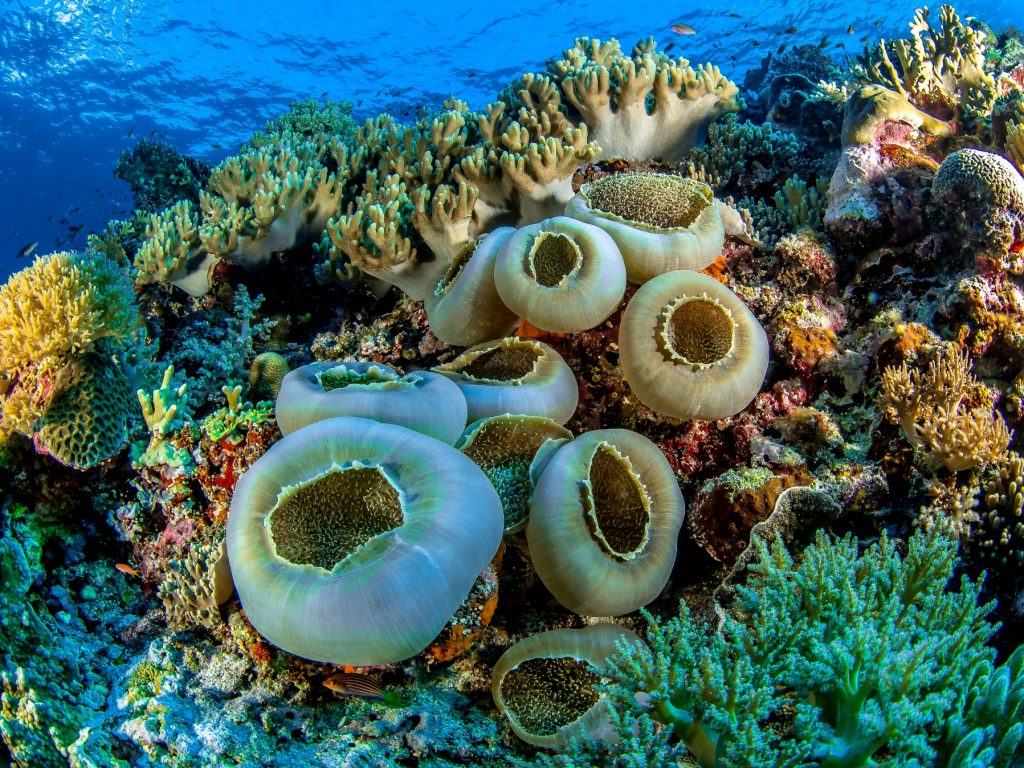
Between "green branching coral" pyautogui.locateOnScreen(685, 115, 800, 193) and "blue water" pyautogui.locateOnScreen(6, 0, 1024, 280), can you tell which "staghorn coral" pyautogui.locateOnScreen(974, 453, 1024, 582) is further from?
"blue water" pyautogui.locateOnScreen(6, 0, 1024, 280)

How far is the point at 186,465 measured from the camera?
3395mm

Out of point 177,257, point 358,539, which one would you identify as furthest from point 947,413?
point 177,257

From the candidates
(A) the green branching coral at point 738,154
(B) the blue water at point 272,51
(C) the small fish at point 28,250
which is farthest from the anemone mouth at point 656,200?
(B) the blue water at point 272,51

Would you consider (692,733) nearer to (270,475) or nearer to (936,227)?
(270,475)

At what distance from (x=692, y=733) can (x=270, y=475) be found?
1.95 metres

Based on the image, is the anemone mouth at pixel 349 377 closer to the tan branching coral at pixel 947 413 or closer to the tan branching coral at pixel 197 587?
the tan branching coral at pixel 197 587

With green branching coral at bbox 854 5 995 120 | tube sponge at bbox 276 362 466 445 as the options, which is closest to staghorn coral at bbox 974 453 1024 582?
tube sponge at bbox 276 362 466 445

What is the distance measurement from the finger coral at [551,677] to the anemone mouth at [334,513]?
1.04m

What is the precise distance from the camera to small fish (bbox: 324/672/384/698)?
2.62 m

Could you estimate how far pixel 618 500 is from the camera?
2926mm

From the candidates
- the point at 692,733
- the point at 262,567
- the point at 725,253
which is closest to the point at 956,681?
the point at 692,733

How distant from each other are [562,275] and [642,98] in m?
3.07

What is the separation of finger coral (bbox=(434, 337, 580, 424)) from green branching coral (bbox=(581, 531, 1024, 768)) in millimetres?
1341

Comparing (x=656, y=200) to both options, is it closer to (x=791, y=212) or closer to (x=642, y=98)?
(x=791, y=212)
